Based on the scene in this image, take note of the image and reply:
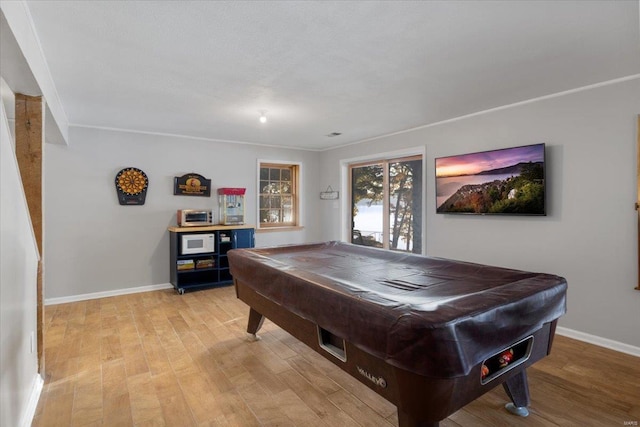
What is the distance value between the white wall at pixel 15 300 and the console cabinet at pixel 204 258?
7.40 feet

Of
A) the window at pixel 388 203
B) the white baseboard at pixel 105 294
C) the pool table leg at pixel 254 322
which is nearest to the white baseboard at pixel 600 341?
the window at pixel 388 203

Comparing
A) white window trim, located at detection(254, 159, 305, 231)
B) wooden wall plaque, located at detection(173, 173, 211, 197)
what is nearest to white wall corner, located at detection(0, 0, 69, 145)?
wooden wall plaque, located at detection(173, 173, 211, 197)

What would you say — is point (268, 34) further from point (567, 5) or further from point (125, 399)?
point (125, 399)

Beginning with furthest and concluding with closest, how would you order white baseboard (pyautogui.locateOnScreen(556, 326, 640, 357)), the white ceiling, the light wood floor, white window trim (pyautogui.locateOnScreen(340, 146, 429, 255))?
white window trim (pyautogui.locateOnScreen(340, 146, 429, 255)) → white baseboard (pyautogui.locateOnScreen(556, 326, 640, 357)) → the light wood floor → the white ceiling

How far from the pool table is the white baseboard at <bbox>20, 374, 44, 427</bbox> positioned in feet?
4.72

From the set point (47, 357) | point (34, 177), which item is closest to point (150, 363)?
point (47, 357)

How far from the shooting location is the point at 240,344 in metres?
2.85

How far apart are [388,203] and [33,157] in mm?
4138

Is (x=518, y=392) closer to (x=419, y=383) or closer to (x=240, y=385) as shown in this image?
(x=419, y=383)

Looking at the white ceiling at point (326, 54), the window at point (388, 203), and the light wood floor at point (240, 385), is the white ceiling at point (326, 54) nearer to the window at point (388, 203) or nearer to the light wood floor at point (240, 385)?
the window at point (388, 203)

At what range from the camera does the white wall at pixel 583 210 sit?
2.65m

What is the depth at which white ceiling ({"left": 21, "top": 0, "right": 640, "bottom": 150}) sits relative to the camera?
174cm

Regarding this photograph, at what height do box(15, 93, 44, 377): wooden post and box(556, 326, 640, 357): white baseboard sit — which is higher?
box(15, 93, 44, 377): wooden post

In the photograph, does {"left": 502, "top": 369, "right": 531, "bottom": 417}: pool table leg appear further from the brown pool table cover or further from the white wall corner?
the white wall corner
